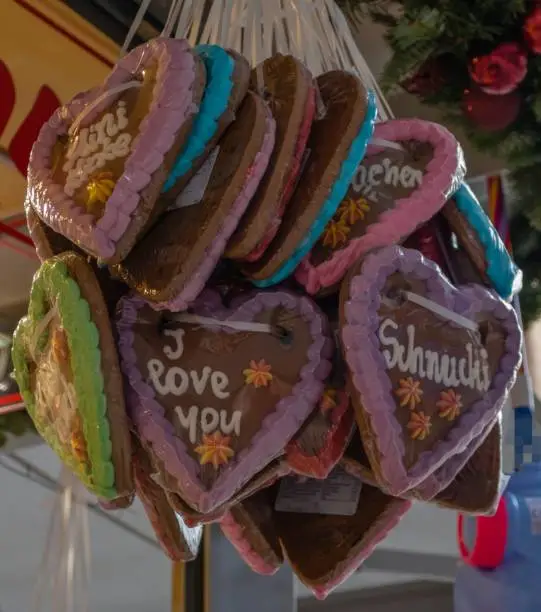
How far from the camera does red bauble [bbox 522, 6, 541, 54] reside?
2.97 ft

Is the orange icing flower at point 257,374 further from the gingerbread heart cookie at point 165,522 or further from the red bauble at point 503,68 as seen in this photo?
the red bauble at point 503,68

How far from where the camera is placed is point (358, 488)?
20.2 inches

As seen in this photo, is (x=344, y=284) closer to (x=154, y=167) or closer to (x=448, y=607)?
(x=154, y=167)

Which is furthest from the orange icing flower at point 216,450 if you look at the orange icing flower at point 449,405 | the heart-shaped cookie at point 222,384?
the orange icing flower at point 449,405

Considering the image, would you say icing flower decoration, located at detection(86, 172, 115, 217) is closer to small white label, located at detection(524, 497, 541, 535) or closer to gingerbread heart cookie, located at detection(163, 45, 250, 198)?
gingerbread heart cookie, located at detection(163, 45, 250, 198)

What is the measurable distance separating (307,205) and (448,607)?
140 cm

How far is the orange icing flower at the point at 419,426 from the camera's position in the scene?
0.41 metres

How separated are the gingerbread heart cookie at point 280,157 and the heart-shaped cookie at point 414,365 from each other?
0.05 metres

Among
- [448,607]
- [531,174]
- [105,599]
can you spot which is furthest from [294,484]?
[105,599]

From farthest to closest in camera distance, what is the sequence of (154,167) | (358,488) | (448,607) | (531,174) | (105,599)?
(105,599), (448,607), (531,174), (358,488), (154,167)

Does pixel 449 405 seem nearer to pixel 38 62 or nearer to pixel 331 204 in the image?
pixel 331 204

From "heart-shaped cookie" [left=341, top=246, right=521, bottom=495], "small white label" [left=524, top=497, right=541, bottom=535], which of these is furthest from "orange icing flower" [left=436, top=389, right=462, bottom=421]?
"small white label" [left=524, top=497, right=541, bottom=535]

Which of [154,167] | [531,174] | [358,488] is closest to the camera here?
[154,167]

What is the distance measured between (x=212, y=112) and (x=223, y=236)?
0.06m
